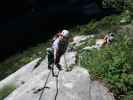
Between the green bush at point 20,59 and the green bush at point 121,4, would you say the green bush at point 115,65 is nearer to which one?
the green bush at point 121,4

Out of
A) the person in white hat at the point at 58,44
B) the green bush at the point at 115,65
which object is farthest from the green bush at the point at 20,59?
the green bush at the point at 115,65

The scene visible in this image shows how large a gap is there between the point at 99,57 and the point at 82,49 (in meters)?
2.50

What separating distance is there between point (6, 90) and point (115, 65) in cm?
559

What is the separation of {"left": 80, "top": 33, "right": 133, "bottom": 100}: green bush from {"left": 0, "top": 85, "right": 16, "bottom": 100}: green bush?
11.7 ft

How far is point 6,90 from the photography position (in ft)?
63.4

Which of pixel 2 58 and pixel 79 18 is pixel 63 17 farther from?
pixel 2 58

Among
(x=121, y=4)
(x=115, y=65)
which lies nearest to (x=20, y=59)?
(x=121, y=4)

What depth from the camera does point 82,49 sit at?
19.9m

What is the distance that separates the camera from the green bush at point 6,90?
18462 mm

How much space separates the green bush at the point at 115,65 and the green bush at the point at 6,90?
3.58 metres

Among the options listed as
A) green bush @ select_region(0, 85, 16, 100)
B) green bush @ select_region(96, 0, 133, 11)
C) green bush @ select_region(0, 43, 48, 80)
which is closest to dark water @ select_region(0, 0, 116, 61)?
green bush @ select_region(0, 43, 48, 80)

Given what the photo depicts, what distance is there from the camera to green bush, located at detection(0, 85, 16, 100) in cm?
1846

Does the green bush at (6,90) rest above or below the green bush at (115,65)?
below

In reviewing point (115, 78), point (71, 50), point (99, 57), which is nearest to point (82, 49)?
point (71, 50)
